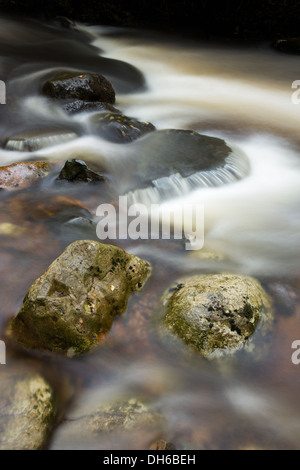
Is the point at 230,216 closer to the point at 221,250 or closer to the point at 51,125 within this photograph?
the point at 221,250

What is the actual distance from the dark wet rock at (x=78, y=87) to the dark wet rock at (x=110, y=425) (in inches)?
223

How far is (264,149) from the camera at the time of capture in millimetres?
6625

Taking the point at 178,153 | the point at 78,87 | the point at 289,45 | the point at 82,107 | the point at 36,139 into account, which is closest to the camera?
the point at 178,153

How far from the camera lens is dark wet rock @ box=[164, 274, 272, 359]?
2.93 meters

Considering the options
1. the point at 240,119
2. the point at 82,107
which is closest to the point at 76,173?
the point at 82,107

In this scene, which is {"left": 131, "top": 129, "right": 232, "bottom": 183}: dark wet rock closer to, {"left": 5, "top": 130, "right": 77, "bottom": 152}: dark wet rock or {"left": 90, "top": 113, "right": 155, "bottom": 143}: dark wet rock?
{"left": 90, "top": 113, "right": 155, "bottom": 143}: dark wet rock

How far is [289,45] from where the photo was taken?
11.2 m

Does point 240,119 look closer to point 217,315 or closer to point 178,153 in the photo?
point 178,153

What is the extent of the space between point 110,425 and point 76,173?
11.0 feet

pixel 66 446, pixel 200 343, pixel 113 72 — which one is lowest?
pixel 66 446

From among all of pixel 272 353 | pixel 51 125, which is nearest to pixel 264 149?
pixel 51 125

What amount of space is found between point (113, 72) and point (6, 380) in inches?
309

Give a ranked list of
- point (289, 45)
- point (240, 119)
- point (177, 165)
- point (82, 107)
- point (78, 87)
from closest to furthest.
A: point (177, 165) < point (82, 107) < point (78, 87) < point (240, 119) < point (289, 45)

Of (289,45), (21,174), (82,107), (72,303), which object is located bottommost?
(21,174)
